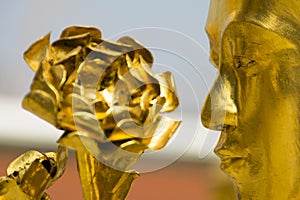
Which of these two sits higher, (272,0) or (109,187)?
(272,0)

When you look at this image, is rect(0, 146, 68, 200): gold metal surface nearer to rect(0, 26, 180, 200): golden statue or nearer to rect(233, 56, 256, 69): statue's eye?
rect(0, 26, 180, 200): golden statue

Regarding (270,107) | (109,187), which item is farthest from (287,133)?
(109,187)

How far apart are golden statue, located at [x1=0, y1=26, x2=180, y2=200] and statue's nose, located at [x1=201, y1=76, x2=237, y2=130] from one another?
0.03 m

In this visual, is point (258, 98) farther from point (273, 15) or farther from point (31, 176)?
point (31, 176)

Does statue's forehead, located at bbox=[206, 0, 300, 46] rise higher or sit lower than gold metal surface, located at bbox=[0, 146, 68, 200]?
higher

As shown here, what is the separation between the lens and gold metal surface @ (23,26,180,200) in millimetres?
451

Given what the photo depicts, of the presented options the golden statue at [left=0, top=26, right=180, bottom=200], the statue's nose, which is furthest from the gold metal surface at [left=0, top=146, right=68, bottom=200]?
the statue's nose

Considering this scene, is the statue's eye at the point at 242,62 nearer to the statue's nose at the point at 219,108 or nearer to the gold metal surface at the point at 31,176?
the statue's nose at the point at 219,108

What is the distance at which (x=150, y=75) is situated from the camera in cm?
49

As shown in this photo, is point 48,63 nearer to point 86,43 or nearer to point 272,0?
point 86,43

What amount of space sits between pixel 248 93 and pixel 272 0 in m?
0.06

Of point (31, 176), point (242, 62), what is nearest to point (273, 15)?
point (242, 62)

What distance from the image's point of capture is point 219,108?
46 centimetres

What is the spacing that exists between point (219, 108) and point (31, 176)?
0.51 feet
